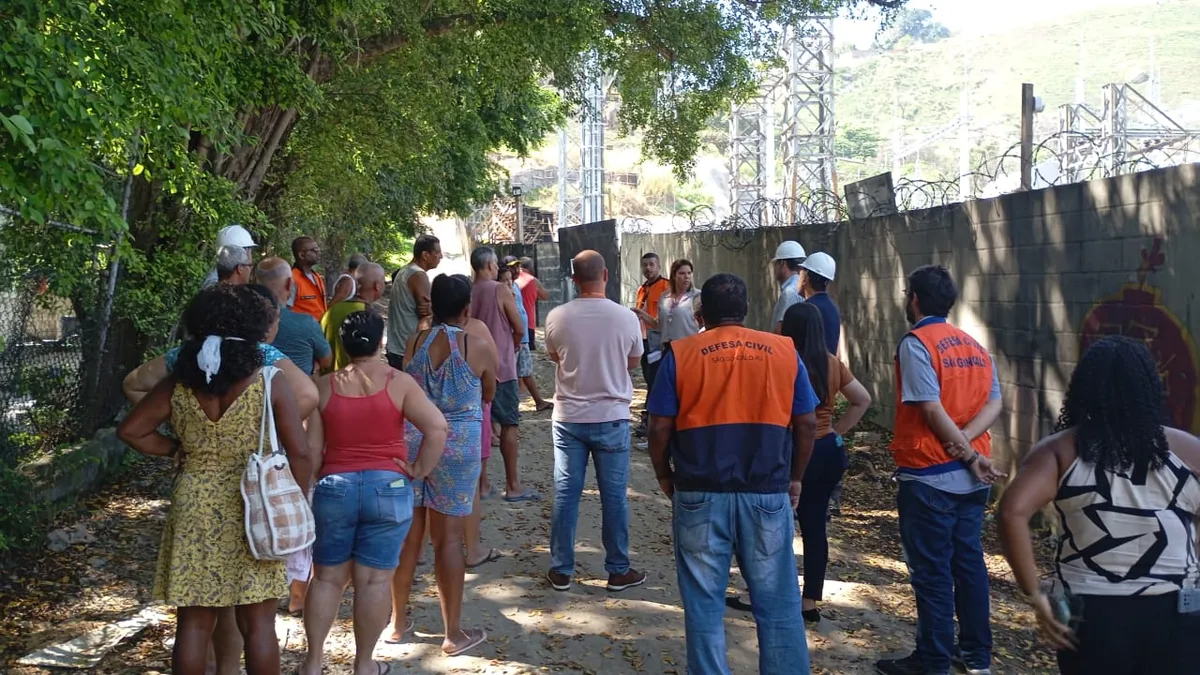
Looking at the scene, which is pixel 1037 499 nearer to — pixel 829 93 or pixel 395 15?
pixel 395 15

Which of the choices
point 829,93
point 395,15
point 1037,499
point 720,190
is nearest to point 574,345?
point 1037,499

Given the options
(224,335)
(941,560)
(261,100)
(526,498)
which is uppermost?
(261,100)

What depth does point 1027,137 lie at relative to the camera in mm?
8406

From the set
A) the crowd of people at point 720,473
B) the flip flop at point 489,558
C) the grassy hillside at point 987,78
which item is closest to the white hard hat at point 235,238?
the crowd of people at point 720,473

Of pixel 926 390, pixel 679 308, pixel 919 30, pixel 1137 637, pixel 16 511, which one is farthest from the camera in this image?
pixel 919 30

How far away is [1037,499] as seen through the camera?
11.2ft

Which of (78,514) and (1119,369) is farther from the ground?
(1119,369)

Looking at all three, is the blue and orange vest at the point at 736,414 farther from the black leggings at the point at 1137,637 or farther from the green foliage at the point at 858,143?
the green foliage at the point at 858,143

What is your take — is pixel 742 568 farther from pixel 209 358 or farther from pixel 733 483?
pixel 209 358

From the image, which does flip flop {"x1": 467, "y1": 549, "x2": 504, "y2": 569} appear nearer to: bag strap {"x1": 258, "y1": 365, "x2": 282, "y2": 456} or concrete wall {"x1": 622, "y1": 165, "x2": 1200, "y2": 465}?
bag strap {"x1": 258, "y1": 365, "x2": 282, "y2": 456}

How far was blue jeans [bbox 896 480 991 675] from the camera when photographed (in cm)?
506

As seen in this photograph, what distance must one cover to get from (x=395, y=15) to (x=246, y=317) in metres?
8.24

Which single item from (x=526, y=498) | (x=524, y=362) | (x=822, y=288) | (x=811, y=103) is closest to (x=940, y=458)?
(x=822, y=288)

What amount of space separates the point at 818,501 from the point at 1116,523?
2611 millimetres
